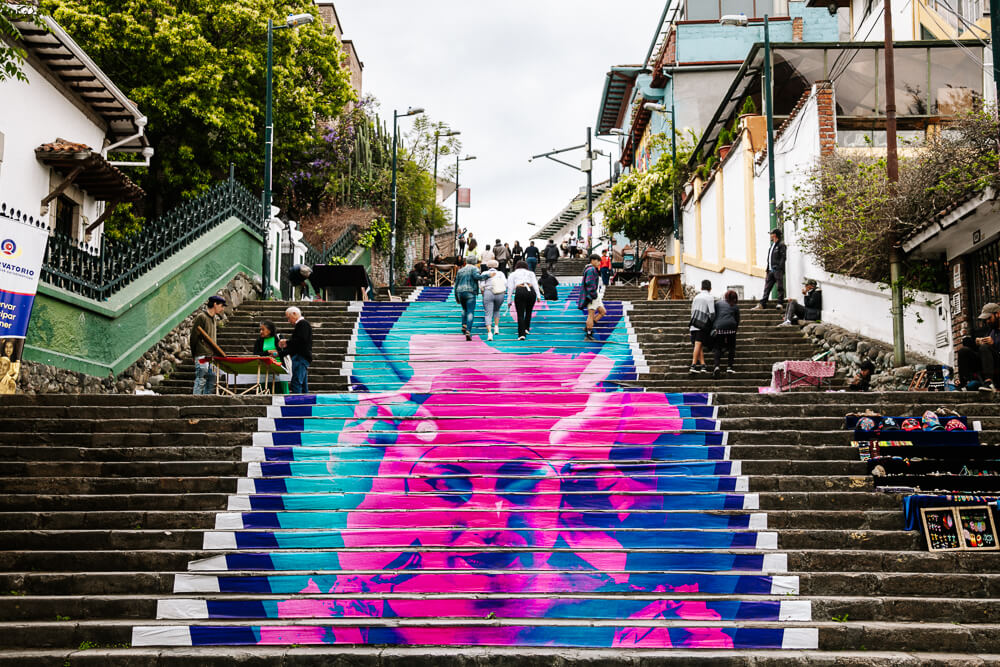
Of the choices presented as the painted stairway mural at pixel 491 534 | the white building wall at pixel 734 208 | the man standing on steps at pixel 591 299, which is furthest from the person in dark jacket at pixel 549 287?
the painted stairway mural at pixel 491 534

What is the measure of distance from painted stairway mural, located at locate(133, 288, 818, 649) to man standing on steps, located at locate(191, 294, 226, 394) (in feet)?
5.94

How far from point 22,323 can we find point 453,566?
672 cm

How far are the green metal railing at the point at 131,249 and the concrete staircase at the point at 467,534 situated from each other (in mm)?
2810

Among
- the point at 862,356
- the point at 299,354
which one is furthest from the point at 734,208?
the point at 299,354

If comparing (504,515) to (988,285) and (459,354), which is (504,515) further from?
(988,285)

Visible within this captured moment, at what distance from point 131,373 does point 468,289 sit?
5781 millimetres

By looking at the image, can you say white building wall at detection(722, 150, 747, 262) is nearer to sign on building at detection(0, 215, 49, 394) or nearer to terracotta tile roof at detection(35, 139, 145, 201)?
terracotta tile roof at detection(35, 139, 145, 201)

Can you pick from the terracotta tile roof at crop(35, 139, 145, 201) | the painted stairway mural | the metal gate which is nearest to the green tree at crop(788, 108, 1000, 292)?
the metal gate

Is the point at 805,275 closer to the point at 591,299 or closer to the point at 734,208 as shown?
the point at 591,299

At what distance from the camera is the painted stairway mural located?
8.28 metres

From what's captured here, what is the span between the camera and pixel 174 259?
17.5 meters

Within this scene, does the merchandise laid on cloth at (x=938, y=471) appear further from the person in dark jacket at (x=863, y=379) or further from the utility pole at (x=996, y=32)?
the utility pole at (x=996, y=32)

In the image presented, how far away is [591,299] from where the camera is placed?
18312mm

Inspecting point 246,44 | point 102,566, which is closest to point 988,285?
point 102,566
